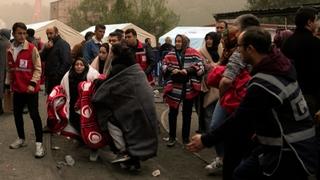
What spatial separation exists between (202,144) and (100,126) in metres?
3.18

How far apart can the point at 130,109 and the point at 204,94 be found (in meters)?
1.66

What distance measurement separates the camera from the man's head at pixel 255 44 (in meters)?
3.46

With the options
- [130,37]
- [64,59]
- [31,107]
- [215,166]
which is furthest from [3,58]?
[215,166]

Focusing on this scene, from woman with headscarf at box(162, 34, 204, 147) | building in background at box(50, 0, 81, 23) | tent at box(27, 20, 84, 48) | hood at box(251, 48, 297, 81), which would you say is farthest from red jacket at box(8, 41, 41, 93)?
building in background at box(50, 0, 81, 23)

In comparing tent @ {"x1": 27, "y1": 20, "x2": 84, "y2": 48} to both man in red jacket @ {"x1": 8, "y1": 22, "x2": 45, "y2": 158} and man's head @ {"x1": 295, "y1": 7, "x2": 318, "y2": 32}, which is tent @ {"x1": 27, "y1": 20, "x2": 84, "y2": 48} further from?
man's head @ {"x1": 295, "y1": 7, "x2": 318, "y2": 32}

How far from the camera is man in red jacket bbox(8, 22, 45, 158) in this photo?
23.2 ft

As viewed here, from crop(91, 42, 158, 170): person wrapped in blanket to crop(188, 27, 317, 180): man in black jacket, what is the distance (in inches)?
119

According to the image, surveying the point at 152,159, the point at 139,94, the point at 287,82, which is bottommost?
the point at 152,159

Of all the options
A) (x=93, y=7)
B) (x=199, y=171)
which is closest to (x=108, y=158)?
(x=199, y=171)

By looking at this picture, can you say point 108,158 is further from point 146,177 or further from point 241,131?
point 241,131

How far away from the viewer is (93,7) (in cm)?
7688

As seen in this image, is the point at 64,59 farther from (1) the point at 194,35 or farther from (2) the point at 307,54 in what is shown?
(1) the point at 194,35

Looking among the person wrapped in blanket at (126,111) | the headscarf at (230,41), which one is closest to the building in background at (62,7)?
the person wrapped in blanket at (126,111)

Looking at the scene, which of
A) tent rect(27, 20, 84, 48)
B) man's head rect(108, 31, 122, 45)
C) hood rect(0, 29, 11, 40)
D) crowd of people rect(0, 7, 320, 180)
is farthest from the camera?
tent rect(27, 20, 84, 48)
